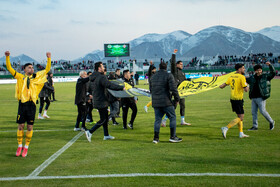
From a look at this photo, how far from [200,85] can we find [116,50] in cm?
5205

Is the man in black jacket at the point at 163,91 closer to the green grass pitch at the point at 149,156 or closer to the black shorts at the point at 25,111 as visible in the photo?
the green grass pitch at the point at 149,156

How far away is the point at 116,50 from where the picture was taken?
60.8m

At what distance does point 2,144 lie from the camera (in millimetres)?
8203

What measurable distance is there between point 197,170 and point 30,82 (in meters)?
4.14

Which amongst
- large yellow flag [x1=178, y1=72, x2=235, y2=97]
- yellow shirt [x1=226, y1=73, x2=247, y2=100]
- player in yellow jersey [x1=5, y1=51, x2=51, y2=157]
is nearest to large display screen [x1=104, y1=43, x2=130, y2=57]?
large yellow flag [x1=178, y1=72, x2=235, y2=97]

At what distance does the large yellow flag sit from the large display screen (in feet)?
168

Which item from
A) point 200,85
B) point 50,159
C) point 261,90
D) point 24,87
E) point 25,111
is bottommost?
point 50,159

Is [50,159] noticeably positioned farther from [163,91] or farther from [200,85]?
[200,85]

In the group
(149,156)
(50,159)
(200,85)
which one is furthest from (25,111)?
(200,85)

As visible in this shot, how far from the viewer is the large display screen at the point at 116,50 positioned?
60406 mm

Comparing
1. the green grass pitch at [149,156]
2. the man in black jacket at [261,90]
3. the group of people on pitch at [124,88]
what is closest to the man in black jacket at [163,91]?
the group of people on pitch at [124,88]

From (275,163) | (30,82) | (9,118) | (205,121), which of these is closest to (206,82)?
(205,121)

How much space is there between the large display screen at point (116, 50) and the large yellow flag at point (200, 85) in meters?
51.1

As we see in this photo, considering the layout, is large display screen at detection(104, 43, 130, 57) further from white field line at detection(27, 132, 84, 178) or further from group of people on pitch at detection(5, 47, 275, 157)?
white field line at detection(27, 132, 84, 178)
